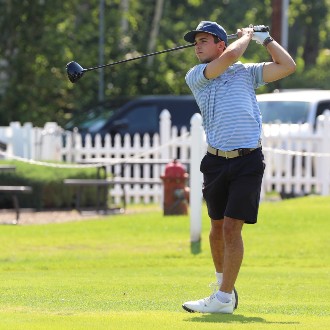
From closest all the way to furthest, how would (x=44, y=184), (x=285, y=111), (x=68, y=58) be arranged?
(x=44, y=184) → (x=285, y=111) → (x=68, y=58)

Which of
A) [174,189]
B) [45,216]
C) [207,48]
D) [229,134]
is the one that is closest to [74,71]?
[207,48]

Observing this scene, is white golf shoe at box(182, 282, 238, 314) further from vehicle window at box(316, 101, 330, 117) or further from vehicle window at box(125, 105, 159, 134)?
vehicle window at box(125, 105, 159, 134)

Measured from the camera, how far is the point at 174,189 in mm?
18656

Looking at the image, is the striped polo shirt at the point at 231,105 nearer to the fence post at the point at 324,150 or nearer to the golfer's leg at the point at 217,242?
the golfer's leg at the point at 217,242

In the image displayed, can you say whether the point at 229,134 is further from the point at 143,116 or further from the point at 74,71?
the point at 143,116

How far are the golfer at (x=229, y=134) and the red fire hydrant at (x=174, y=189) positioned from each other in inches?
367

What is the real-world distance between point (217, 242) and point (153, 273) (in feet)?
11.4

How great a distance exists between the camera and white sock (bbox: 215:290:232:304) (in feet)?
29.4

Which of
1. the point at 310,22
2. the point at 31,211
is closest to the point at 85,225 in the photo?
the point at 31,211

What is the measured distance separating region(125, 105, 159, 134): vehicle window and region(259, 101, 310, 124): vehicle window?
2.03 meters

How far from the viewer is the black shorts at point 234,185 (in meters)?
9.00

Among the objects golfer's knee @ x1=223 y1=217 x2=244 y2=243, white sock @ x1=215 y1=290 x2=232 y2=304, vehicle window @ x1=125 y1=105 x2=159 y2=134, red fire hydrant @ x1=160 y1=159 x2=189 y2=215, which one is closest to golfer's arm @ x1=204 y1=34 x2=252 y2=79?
golfer's knee @ x1=223 y1=217 x2=244 y2=243

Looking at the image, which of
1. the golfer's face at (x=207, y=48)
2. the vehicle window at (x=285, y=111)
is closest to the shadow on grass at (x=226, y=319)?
the golfer's face at (x=207, y=48)

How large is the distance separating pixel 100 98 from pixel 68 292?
23.2 meters
